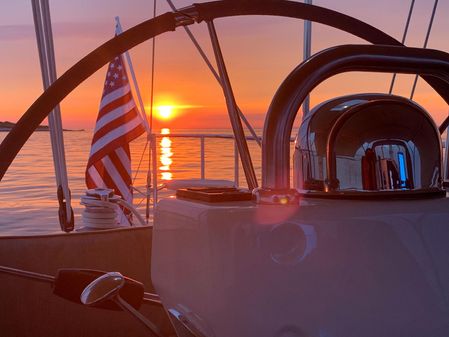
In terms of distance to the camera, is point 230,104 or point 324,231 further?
point 230,104

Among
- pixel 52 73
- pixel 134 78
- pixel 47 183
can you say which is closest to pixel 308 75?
pixel 52 73

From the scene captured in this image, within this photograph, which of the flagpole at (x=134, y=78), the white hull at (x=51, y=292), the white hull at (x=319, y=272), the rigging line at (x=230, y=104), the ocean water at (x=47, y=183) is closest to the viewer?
the white hull at (x=319, y=272)

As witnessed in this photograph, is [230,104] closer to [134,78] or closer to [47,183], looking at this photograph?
[134,78]

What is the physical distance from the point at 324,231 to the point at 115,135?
164 inches

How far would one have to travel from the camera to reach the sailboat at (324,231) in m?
0.49

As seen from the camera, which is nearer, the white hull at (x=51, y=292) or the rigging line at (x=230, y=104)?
the rigging line at (x=230, y=104)

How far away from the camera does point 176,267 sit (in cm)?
57

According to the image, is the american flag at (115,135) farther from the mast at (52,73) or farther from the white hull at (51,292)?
the white hull at (51,292)

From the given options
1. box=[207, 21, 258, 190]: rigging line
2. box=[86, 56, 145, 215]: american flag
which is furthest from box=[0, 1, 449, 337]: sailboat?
box=[86, 56, 145, 215]: american flag

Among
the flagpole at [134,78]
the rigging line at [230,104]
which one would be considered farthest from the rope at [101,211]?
the flagpole at [134,78]

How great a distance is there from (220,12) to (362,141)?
1.36 ft

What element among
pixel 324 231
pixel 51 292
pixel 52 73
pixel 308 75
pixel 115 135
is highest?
pixel 115 135

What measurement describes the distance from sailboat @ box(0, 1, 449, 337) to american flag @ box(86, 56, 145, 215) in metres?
3.82

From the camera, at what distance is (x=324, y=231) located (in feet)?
1.66
